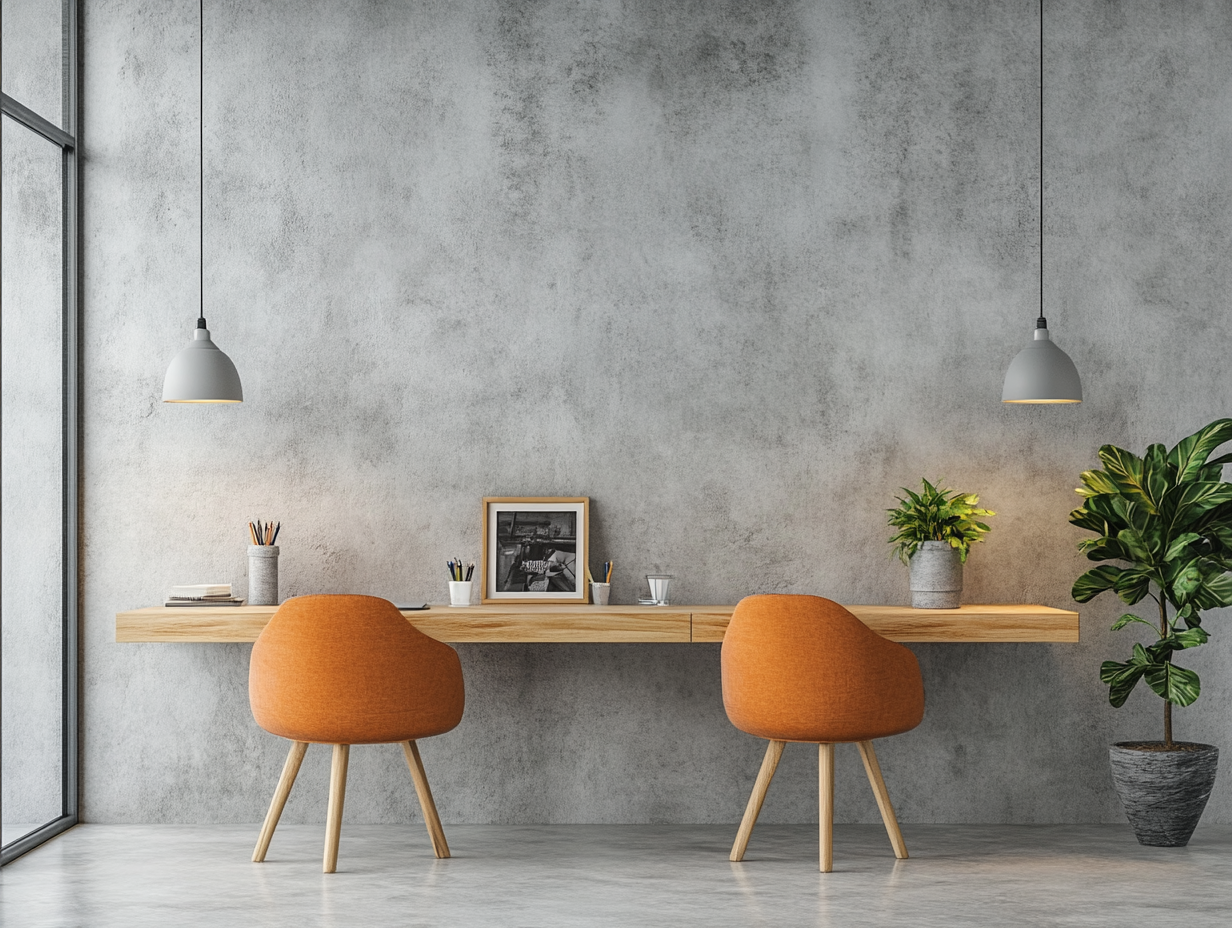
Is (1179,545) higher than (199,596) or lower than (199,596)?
higher

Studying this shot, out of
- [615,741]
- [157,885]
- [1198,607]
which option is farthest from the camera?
[615,741]

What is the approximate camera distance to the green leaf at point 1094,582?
3.92 m

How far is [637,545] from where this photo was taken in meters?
4.25

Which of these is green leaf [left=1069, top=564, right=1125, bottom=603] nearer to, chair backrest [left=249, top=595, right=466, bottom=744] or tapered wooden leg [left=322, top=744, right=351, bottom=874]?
chair backrest [left=249, top=595, right=466, bottom=744]

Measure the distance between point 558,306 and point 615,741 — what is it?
5.35 feet

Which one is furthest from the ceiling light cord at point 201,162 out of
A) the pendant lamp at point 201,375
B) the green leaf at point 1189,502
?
the green leaf at point 1189,502

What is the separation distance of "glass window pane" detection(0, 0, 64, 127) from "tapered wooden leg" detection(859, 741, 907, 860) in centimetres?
363

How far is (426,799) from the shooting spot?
12.0 ft

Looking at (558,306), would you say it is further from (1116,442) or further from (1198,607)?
(1198,607)

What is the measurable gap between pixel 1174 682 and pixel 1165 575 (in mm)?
348

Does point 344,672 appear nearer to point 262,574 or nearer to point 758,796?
point 262,574

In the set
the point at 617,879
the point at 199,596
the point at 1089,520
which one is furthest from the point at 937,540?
the point at 199,596

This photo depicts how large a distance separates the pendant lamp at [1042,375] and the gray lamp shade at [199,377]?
2.71m

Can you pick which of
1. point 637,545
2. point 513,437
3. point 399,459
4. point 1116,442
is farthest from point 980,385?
point 399,459
